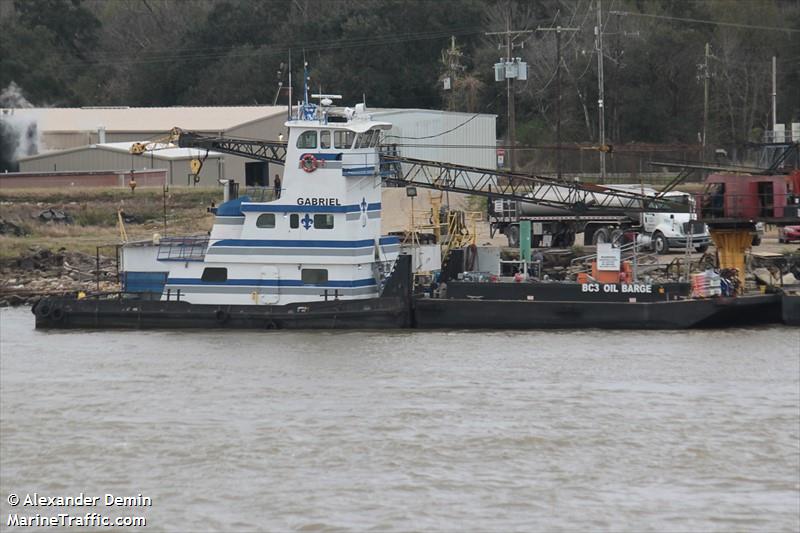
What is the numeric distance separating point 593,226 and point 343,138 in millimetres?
12975

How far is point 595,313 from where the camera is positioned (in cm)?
3281

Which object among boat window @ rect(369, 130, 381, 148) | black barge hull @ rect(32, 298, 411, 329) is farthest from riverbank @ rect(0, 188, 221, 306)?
boat window @ rect(369, 130, 381, 148)

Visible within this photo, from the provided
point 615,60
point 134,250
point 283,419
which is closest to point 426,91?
point 615,60

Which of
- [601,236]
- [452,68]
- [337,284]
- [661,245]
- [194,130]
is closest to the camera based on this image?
[337,284]

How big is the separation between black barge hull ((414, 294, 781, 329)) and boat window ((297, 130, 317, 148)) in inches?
172

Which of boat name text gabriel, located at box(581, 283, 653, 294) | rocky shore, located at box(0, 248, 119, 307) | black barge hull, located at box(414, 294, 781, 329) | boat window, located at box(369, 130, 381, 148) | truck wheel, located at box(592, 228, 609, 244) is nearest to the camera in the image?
black barge hull, located at box(414, 294, 781, 329)

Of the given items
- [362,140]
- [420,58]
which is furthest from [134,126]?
[362,140]

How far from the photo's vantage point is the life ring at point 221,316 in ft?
111

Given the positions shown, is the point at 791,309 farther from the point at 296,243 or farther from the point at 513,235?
the point at 513,235

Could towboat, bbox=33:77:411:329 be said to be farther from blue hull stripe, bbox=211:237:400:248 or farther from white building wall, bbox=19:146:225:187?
white building wall, bbox=19:146:225:187

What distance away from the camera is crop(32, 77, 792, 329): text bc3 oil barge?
32812 millimetres

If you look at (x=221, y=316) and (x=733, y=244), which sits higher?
(x=733, y=244)

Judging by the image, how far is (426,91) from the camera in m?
73.6

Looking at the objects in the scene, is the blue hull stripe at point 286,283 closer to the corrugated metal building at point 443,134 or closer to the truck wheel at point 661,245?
the truck wheel at point 661,245
